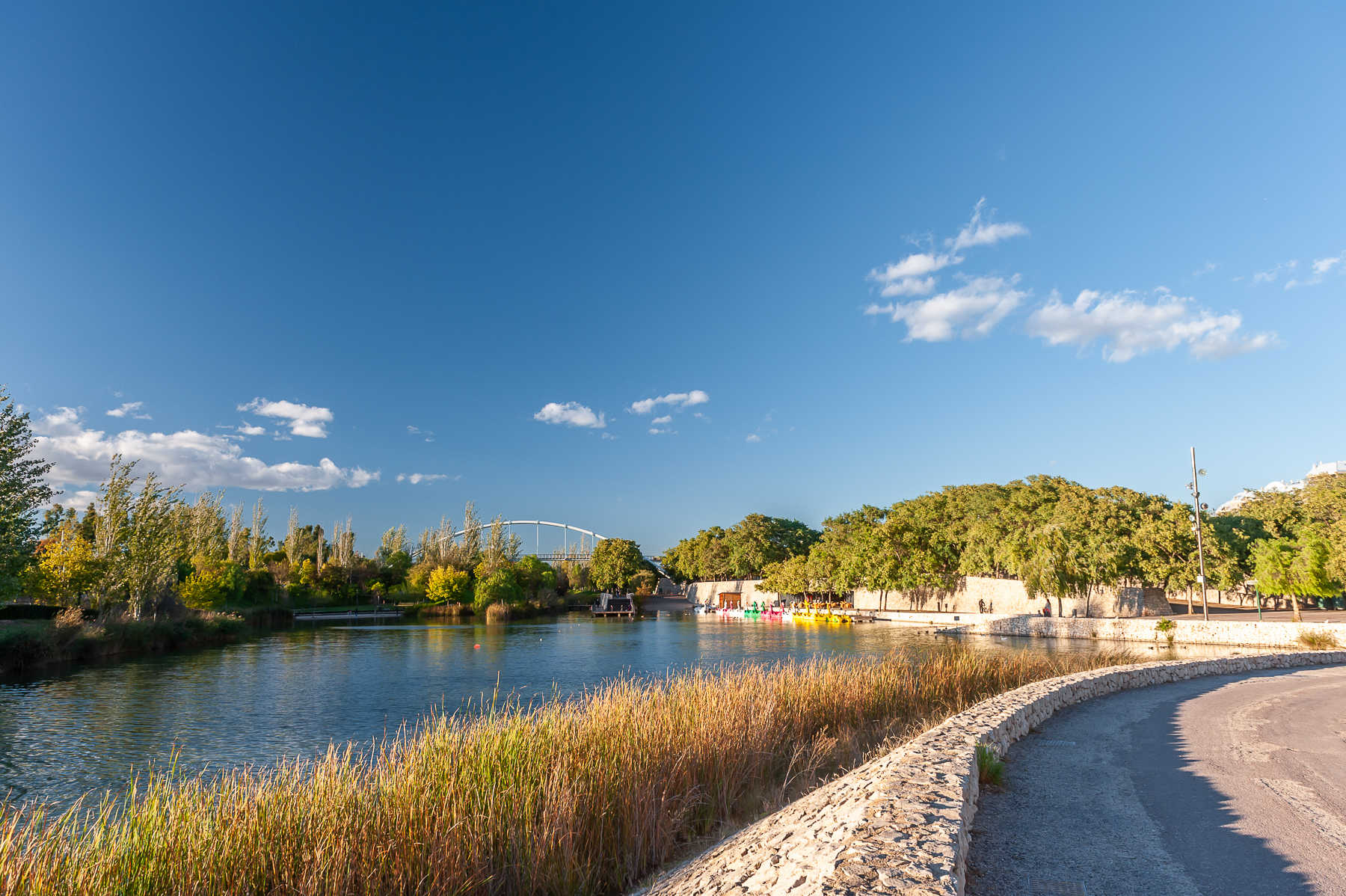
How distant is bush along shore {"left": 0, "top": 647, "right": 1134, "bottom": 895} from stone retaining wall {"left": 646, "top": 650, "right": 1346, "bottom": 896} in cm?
95

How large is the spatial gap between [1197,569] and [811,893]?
46507 mm

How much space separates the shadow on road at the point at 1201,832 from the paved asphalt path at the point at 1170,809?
15 millimetres

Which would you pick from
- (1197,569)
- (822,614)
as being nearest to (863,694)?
(1197,569)

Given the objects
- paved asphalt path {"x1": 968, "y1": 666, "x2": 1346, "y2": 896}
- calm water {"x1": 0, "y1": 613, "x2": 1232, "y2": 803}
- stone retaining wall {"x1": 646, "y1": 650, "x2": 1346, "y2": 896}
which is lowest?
calm water {"x1": 0, "y1": 613, "x2": 1232, "y2": 803}

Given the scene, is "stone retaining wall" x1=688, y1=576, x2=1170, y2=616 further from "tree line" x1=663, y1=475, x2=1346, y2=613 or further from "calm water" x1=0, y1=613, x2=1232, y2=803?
"calm water" x1=0, y1=613, x2=1232, y2=803

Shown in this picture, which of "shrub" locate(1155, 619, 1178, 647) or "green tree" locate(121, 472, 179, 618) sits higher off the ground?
"green tree" locate(121, 472, 179, 618)

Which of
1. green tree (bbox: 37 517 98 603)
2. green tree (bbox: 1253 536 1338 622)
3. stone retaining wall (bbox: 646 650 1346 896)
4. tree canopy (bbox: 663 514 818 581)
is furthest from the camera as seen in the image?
tree canopy (bbox: 663 514 818 581)

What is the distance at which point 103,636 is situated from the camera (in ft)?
96.8

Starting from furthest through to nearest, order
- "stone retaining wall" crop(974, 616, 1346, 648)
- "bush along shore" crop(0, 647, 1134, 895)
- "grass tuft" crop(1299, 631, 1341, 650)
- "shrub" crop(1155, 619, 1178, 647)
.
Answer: "shrub" crop(1155, 619, 1178, 647)
"stone retaining wall" crop(974, 616, 1346, 648)
"grass tuft" crop(1299, 631, 1341, 650)
"bush along shore" crop(0, 647, 1134, 895)

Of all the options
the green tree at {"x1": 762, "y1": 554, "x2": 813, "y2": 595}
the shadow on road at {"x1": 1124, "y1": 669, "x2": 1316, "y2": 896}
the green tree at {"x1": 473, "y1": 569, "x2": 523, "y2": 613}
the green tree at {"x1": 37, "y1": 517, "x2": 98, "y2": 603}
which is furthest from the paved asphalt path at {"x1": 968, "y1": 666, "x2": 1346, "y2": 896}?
the green tree at {"x1": 473, "y1": 569, "x2": 523, "y2": 613}

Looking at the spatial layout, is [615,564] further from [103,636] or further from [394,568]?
[103,636]

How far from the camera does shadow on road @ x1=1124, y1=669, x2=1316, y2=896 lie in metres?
4.85

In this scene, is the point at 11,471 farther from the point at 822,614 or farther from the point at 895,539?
the point at 895,539

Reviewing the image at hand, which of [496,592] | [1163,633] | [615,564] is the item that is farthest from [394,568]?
[1163,633]
